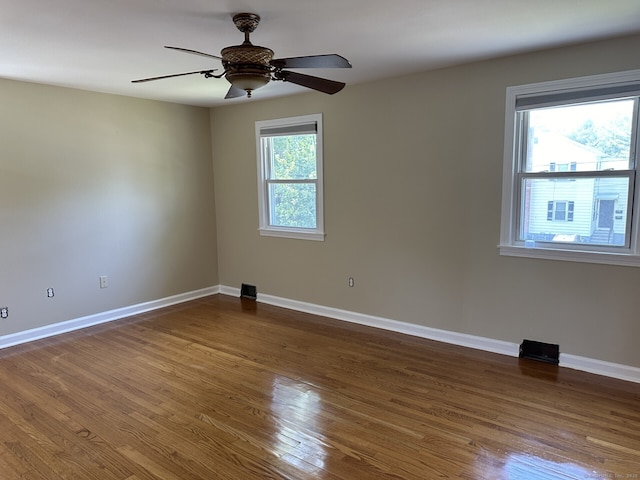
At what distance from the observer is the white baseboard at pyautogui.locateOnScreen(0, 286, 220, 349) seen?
4.03 meters

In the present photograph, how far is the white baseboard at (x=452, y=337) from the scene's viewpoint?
322cm

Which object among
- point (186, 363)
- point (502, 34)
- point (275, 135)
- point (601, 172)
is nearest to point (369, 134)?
point (275, 135)

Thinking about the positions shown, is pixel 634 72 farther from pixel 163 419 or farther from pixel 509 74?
pixel 163 419

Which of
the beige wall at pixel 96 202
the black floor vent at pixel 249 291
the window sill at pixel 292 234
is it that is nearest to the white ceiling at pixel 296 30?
the beige wall at pixel 96 202

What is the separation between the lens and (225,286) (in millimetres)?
5820

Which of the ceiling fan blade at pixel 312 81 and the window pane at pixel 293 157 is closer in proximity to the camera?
the ceiling fan blade at pixel 312 81

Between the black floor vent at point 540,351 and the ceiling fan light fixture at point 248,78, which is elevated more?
the ceiling fan light fixture at point 248,78

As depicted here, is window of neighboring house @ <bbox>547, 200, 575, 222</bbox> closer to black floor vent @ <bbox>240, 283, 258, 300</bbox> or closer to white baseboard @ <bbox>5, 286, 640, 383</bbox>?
white baseboard @ <bbox>5, 286, 640, 383</bbox>

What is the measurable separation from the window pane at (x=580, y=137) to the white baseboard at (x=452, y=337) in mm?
1456

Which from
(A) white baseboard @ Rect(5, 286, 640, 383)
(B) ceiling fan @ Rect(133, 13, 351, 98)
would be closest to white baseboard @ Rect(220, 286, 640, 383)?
(A) white baseboard @ Rect(5, 286, 640, 383)

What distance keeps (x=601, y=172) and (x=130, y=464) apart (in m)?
3.55

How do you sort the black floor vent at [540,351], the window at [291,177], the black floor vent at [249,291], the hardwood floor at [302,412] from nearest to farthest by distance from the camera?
the hardwood floor at [302,412], the black floor vent at [540,351], the window at [291,177], the black floor vent at [249,291]

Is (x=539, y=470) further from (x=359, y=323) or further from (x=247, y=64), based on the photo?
(x=247, y=64)

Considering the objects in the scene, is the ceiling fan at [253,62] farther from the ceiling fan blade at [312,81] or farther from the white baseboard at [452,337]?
the white baseboard at [452,337]
